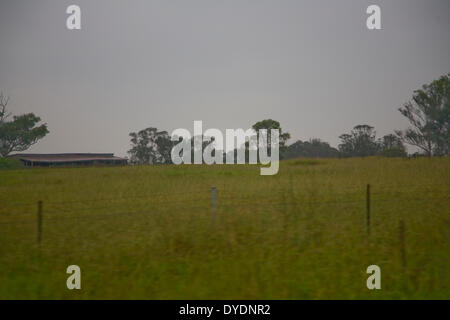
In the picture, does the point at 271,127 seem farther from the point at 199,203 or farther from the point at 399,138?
the point at 199,203

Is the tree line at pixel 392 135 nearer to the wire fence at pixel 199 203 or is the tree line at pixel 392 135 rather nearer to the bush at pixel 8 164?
the bush at pixel 8 164

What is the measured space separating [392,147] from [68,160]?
51664 mm

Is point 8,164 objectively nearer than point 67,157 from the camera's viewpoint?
Yes

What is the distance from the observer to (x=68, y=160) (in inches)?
1923

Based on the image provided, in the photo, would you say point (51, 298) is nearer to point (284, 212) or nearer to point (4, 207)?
point (284, 212)

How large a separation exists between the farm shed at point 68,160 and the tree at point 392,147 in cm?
4290

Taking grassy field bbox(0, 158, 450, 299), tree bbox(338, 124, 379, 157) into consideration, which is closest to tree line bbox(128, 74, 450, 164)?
tree bbox(338, 124, 379, 157)

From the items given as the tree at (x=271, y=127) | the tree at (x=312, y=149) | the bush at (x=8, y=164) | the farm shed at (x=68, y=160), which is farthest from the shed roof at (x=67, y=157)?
the tree at (x=312, y=149)

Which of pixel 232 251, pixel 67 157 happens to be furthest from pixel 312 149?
pixel 232 251

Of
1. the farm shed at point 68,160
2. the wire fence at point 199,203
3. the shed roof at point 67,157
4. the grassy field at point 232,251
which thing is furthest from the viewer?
the shed roof at point 67,157

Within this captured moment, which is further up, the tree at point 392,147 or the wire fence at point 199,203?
the tree at point 392,147

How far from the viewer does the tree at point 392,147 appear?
46.8 meters

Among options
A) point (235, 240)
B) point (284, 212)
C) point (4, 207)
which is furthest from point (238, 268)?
point (4, 207)

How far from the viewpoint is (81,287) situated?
5.14 m
